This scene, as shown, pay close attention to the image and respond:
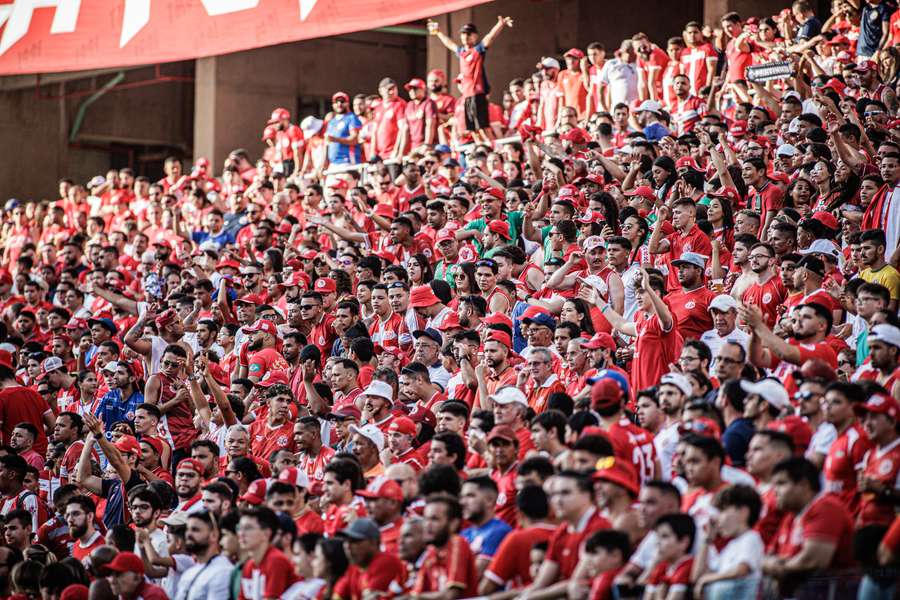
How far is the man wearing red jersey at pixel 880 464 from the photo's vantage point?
5.78 meters

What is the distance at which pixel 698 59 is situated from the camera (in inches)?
627

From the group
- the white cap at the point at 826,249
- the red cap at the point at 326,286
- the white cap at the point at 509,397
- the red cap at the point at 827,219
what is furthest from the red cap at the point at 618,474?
the red cap at the point at 326,286

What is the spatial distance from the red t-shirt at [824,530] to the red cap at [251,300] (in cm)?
777

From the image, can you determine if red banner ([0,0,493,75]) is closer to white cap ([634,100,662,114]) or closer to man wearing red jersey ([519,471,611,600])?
white cap ([634,100,662,114])

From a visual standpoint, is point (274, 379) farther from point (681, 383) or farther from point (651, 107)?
point (651, 107)

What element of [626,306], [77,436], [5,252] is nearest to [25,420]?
[77,436]

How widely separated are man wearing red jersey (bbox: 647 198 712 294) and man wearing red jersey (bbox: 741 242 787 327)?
3.45 feet

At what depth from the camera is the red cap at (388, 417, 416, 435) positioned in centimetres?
830

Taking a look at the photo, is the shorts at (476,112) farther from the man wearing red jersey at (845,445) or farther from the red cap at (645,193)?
the man wearing red jersey at (845,445)

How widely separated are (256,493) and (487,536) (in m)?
2.00

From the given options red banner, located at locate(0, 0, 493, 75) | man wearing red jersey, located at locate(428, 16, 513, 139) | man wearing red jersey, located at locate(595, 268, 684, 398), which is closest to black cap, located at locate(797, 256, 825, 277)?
man wearing red jersey, located at locate(595, 268, 684, 398)

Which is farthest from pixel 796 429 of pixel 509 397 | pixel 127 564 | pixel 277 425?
pixel 277 425

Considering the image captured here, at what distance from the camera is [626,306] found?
10016mm

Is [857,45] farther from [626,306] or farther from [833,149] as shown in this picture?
[626,306]
